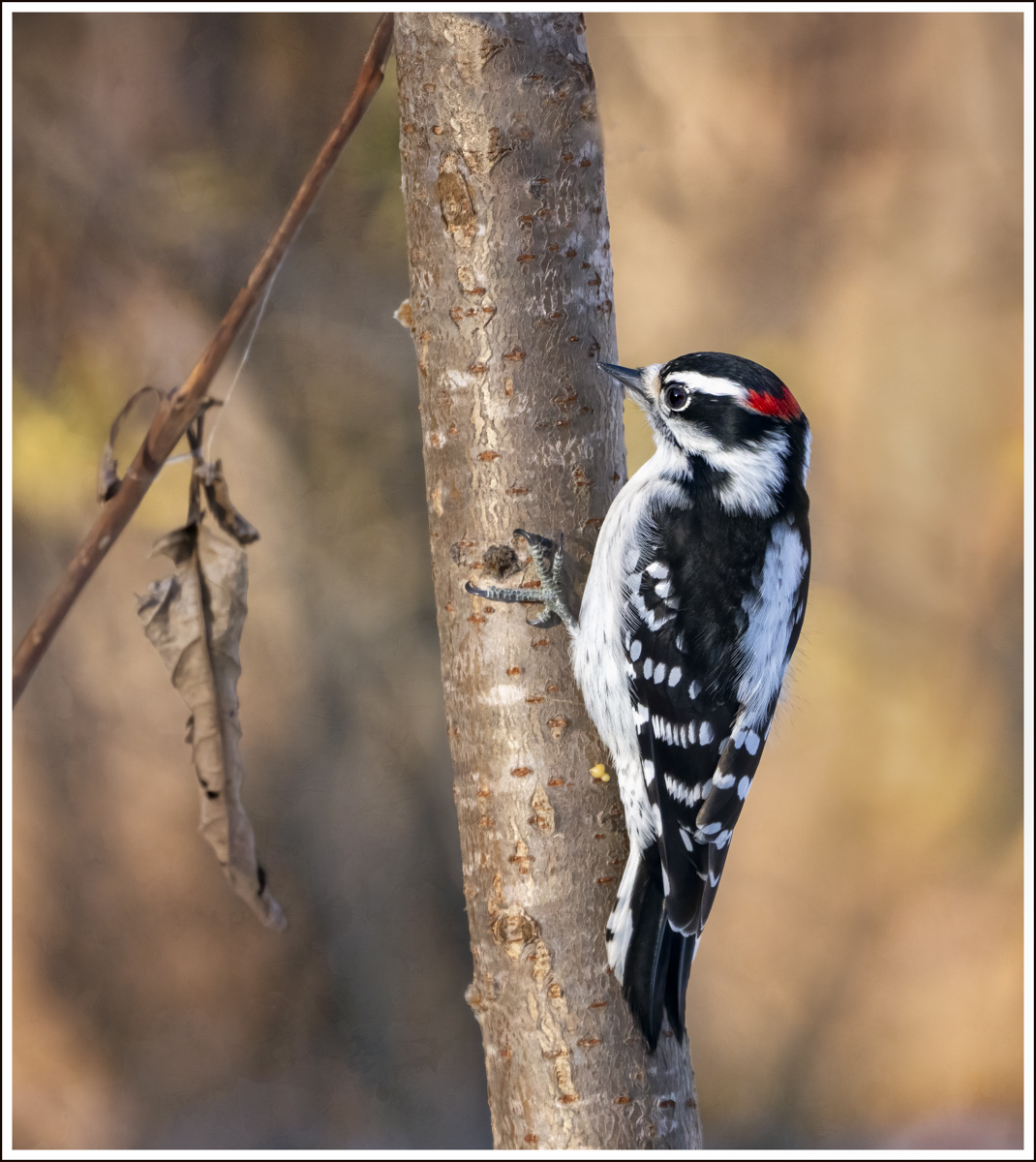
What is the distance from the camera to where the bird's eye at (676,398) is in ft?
4.45

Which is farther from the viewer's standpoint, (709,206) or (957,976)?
(957,976)

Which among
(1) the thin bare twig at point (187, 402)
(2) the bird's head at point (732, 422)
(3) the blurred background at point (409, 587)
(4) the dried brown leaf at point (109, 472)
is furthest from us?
(3) the blurred background at point (409, 587)

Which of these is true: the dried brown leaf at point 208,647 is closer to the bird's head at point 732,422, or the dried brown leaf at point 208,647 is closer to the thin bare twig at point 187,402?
the thin bare twig at point 187,402

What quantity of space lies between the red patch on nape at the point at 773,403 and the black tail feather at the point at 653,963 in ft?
2.11

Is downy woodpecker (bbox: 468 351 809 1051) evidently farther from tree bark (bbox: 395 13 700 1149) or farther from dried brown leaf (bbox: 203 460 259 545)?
dried brown leaf (bbox: 203 460 259 545)

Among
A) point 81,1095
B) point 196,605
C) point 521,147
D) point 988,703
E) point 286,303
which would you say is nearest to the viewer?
point 521,147

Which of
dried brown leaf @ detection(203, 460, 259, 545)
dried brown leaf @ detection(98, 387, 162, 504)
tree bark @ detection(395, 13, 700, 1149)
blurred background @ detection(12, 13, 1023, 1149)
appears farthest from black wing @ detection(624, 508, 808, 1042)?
dried brown leaf @ detection(98, 387, 162, 504)

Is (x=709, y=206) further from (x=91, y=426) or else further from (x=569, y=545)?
(x=91, y=426)

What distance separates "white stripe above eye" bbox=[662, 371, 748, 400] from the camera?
1319 mm

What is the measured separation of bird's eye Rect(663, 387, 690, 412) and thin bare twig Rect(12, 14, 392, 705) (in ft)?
1.86

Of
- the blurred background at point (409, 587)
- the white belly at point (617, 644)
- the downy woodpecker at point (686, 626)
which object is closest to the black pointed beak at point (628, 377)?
the downy woodpecker at point (686, 626)

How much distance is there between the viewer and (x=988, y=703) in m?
2.12

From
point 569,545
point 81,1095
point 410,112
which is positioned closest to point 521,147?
point 410,112

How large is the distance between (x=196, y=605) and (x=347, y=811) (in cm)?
88
